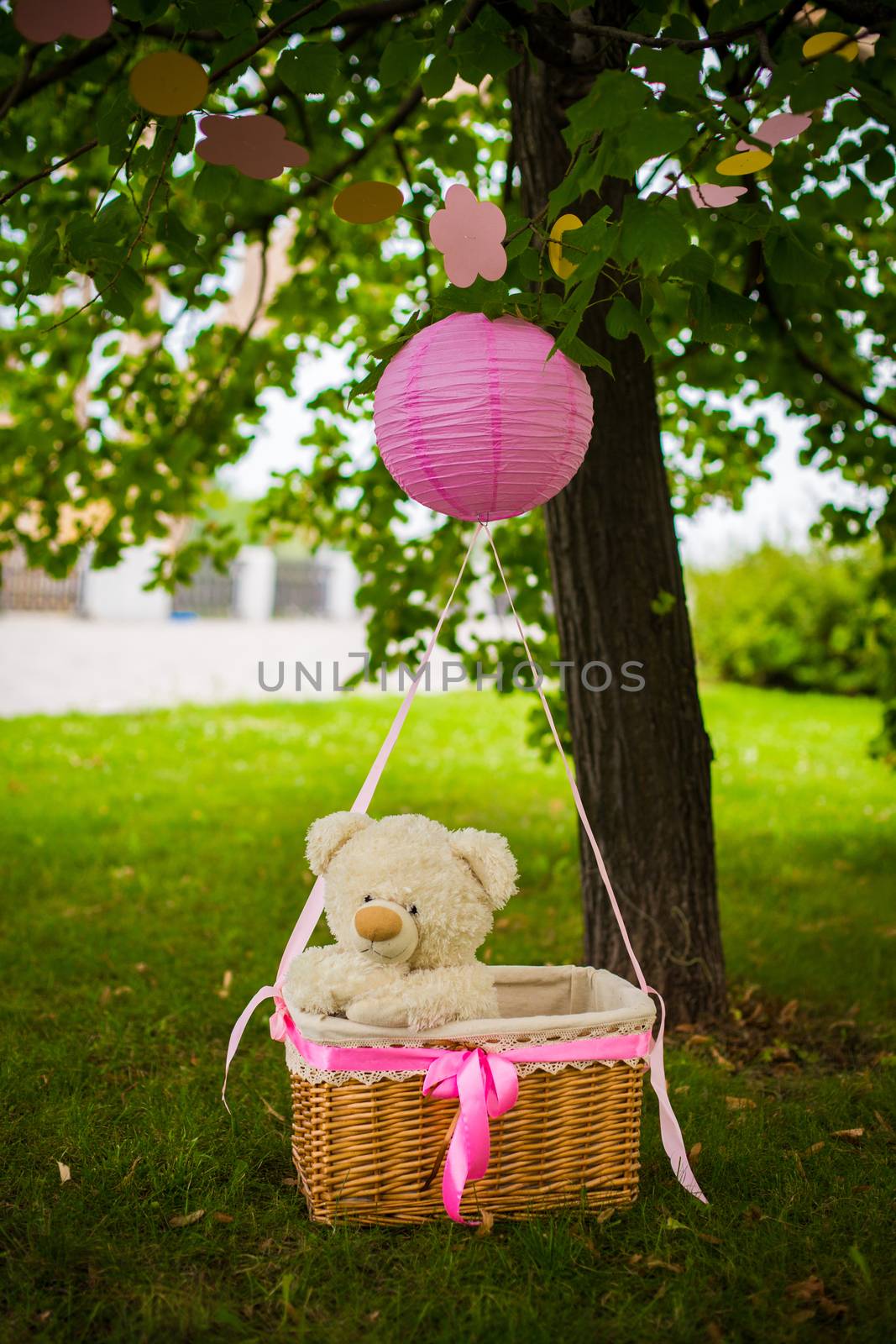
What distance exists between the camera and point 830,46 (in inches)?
84.0

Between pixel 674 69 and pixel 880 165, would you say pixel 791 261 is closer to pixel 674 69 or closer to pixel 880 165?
→ pixel 880 165

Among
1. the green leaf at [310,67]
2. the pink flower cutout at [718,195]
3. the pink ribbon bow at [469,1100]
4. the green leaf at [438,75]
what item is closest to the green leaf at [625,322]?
the pink flower cutout at [718,195]

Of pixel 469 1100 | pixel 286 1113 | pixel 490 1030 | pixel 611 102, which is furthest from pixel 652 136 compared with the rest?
pixel 286 1113

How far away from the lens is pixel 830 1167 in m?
2.63

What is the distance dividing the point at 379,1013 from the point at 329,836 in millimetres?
431

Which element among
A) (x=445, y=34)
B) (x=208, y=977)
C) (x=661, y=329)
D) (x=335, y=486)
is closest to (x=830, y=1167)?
(x=208, y=977)

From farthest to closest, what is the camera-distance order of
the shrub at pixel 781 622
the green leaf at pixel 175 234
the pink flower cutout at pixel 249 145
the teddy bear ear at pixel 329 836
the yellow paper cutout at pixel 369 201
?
the shrub at pixel 781 622, the green leaf at pixel 175 234, the teddy bear ear at pixel 329 836, the yellow paper cutout at pixel 369 201, the pink flower cutout at pixel 249 145

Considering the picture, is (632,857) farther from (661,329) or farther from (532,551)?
(661,329)

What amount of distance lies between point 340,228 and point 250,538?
166 cm

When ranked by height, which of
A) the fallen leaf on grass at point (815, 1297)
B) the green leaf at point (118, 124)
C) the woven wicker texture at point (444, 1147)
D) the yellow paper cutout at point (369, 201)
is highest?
the green leaf at point (118, 124)

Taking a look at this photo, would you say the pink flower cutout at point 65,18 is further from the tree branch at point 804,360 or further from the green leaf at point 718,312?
the tree branch at point 804,360

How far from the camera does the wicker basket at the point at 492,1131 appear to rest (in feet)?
7.47

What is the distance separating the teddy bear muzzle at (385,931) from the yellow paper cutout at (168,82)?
169 centimetres


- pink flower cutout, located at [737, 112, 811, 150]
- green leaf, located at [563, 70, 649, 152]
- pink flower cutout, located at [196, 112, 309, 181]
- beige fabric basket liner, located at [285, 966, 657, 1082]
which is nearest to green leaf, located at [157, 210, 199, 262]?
pink flower cutout, located at [196, 112, 309, 181]
